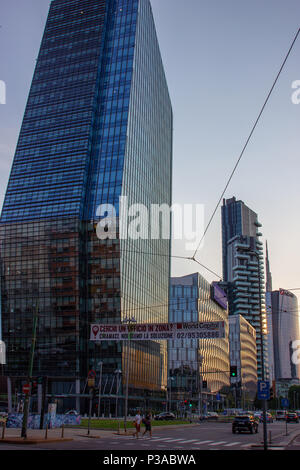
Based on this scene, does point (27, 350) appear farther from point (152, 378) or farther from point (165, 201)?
point (165, 201)

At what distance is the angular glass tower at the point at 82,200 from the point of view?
101875mm

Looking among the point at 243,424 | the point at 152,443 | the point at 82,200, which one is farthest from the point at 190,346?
the point at 152,443

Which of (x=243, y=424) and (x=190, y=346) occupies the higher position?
(x=190, y=346)

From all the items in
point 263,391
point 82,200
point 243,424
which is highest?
point 82,200

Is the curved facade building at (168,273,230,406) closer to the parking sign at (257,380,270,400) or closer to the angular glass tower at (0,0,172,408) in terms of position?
the angular glass tower at (0,0,172,408)

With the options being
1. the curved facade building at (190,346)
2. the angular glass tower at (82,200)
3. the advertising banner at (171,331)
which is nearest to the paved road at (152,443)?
the advertising banner at (171,331)

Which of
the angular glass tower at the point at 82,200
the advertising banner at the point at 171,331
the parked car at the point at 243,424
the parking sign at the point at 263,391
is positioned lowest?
the parked car at the point at 243,424

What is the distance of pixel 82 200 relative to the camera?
10550cm

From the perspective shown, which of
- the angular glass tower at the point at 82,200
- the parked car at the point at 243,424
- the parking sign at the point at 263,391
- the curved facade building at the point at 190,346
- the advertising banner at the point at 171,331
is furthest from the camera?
the curved facade building at the point at 190,346

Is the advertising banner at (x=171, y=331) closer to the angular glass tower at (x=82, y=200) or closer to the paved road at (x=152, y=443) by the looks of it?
the paved road at (x=152, y=443)

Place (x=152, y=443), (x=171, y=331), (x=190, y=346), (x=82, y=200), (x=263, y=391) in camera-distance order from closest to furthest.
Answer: (x=263, y=391) → (x=152, y=443) → (x=171, y=331) → (x=82, y=200) → (x=190, y=346)

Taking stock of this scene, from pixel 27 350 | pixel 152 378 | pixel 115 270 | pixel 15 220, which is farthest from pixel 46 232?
pixel 152 378

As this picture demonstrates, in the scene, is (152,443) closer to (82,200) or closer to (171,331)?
(171,331)
